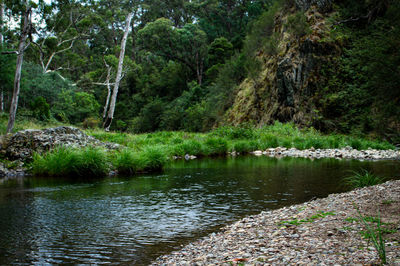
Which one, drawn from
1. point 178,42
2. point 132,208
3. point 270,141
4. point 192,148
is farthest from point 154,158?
point 178,42

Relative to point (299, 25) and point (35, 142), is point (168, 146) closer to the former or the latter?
point (35, 142)

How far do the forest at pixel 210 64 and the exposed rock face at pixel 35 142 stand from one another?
6926 mm

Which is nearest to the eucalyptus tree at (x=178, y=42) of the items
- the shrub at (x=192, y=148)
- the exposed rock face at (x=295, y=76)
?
the exposed rock face at (x=295, y=76)

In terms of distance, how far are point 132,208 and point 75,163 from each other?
4990mm

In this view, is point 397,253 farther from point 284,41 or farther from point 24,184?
point 284,41

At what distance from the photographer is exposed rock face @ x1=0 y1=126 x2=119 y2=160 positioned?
12273 millimetres

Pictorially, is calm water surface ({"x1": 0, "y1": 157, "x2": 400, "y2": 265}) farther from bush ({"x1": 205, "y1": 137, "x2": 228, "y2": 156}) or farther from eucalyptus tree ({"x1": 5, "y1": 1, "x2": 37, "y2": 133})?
eucalyptus tree ({"x1": 5, "y1": 1, "x2": 37, "y2": 133})

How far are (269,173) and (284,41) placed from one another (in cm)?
2111

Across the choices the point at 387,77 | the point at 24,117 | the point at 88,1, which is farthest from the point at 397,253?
the point at 88,1

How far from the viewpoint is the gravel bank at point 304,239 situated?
326 cm

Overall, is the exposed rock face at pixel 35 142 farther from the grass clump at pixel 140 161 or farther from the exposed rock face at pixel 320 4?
the exposed rock face at pixel 320 4

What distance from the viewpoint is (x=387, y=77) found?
790 cm

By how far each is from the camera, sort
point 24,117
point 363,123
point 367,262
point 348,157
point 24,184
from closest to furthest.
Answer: point 367,262 → point 24,184 → point 348,157 → point 363,123 → point 24,117

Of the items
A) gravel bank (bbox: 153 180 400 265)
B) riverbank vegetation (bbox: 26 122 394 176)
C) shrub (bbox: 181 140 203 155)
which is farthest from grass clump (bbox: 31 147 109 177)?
gravel bank (bbox: 153 180 400 265)
